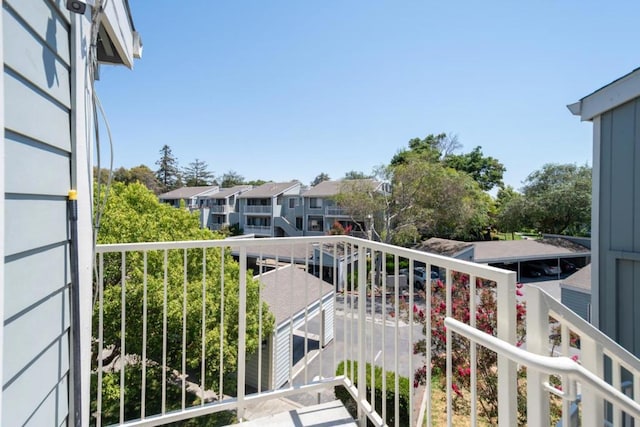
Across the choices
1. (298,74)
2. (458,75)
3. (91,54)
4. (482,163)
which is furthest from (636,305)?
(482,163)

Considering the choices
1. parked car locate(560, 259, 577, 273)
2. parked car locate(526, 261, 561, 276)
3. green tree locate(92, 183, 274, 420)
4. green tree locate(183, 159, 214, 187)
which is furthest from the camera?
green tree locate(183, 159, 214, 187)

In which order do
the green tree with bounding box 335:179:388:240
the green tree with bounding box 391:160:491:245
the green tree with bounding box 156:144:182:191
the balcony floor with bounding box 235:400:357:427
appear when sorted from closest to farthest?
the balcony floor with bounding box 235:400:357:427, the green tree with bounding box 391:160:491:245, the green tree with bounding box 335:179:388:240, the green tree with bounding box 156:144:182:191

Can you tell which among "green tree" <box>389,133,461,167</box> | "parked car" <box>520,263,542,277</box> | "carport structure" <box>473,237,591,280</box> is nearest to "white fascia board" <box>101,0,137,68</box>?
"carport structure" <box>473,237,591,280</box>

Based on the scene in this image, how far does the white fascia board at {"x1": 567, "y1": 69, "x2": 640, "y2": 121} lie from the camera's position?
263 cm

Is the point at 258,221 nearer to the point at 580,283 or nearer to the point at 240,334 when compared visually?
the point at 580,283

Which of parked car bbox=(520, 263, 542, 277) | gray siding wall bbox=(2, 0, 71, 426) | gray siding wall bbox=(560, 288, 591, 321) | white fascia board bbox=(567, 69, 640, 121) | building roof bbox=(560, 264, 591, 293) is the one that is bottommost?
parked car bbox=(520, 263, 542, 277)

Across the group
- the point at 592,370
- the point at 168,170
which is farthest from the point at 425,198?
the point at 168,170

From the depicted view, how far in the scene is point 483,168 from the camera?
91.6 ft

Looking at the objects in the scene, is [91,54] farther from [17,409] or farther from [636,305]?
[636,305]

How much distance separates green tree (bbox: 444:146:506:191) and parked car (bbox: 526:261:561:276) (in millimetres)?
11170

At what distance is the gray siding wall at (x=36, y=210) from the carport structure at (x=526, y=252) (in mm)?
16536

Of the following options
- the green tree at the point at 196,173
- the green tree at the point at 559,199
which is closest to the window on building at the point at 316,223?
the green tree at the point at 559,199

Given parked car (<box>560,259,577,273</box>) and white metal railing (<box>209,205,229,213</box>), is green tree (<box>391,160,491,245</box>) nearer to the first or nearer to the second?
parked car (<box>560,259,577,273</box>)

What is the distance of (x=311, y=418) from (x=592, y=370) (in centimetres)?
150
